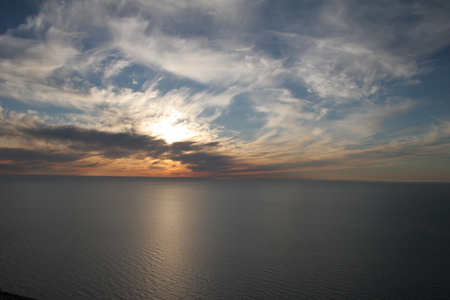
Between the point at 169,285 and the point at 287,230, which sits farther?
the point at 287,230

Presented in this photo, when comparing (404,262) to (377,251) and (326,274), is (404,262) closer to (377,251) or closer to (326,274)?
(377,251)

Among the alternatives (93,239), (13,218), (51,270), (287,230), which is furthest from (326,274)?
(13,218)

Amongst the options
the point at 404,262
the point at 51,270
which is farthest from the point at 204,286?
the point at 404,262

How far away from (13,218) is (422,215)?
95109 mm

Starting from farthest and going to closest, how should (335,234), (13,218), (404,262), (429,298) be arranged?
1. (13,218)
2. (335,234)
3. (404,262)
4. (429,298)

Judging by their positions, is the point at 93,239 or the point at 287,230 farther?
the point at 287,230

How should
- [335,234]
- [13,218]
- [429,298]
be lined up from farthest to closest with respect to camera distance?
1. [13,218]
2. [335,234]
3. [429,298]

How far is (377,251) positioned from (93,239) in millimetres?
41968

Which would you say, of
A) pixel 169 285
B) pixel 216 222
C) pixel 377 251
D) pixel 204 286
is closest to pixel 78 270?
pixel 169 285

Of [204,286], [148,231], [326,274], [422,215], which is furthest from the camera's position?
[422,215]

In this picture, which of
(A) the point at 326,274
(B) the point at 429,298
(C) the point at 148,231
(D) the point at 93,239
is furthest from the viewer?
(C) the point at 148,231

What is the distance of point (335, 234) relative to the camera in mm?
42031

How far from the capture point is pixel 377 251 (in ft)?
108

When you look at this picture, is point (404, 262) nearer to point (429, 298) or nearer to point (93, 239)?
point (429, 298)
